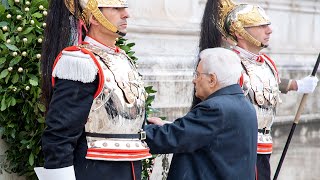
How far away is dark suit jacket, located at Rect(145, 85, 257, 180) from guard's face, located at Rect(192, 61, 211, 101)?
0.20 feet

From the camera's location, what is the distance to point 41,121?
416 cm

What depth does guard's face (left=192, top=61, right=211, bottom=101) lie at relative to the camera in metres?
3.76

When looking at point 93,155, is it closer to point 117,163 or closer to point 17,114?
point 117,163

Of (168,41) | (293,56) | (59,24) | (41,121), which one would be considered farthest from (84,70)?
(293,56)

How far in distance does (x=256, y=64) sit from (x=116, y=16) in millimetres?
1356

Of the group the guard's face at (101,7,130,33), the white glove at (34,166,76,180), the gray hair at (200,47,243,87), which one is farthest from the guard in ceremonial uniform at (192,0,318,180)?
the white glove at (34,166,76,180)

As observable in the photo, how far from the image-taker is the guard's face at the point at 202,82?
376 cm

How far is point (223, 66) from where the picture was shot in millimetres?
3717

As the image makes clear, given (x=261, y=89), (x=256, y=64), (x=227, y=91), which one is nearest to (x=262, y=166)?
(x=261, y=89)

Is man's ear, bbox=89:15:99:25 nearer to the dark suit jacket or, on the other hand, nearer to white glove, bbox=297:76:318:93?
the dark suit jacket

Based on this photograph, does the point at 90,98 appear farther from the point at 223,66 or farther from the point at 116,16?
the point at 223,66

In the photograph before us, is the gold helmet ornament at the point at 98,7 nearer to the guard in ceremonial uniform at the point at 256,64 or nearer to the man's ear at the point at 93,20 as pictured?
the man's ear at the point at 93,20

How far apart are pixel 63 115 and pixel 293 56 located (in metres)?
5.21

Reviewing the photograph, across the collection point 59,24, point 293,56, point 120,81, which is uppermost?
point 59,24
